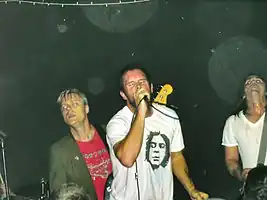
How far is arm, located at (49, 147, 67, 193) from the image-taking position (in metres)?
2.37

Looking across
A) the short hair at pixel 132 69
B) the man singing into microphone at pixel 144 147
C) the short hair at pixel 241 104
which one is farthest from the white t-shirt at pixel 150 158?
the short hair at pixel 241 104

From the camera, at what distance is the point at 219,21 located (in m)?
2.37

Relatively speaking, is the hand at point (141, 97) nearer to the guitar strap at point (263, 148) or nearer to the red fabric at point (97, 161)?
the red fabric at point (97, 161)

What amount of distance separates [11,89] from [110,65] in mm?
377

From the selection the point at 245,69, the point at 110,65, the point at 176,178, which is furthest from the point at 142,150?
the point at 245,69

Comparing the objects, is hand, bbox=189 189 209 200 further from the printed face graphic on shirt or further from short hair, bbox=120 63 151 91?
short hair, bbox=120 63 151 91

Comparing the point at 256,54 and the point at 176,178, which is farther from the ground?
the point at 256,54

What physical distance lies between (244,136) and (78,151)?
0.63 m

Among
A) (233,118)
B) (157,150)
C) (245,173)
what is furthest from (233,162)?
(157,150)

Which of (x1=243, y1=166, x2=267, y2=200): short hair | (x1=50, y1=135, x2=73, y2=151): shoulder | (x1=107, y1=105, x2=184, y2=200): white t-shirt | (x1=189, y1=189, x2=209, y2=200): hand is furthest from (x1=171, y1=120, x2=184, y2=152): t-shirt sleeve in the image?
(x1=50, y1=135, x2=73, y2=151): shoulder

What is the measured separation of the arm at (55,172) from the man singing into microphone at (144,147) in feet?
0.63

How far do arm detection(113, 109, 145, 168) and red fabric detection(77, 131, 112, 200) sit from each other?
0.40 ft

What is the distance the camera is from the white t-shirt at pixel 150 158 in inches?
91.5

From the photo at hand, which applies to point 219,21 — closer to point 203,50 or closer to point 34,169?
point 203,50
